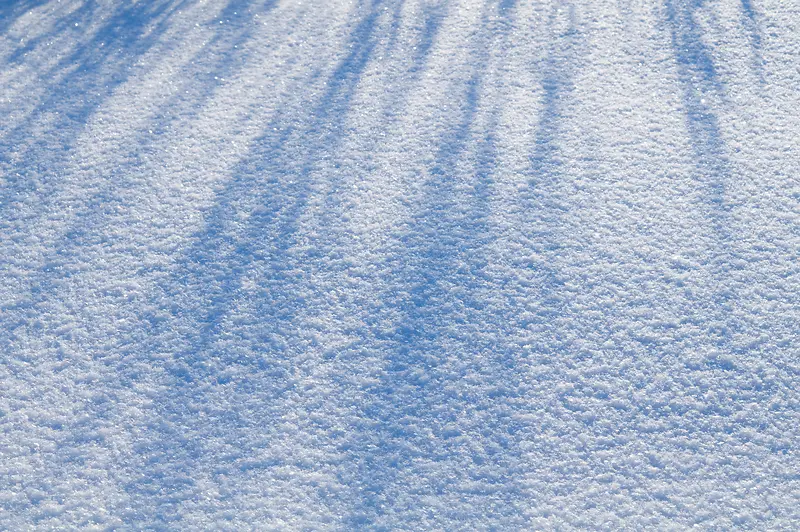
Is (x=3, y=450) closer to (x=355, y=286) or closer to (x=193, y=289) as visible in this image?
(x=193, y=289)

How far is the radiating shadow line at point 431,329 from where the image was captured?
6.62ft

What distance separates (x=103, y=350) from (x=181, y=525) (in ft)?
2.41

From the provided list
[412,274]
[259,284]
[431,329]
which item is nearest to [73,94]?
[259,284]

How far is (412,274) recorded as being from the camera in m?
2.51

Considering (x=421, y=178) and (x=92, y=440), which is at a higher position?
(x=421, y=178)

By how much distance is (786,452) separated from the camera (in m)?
1.93

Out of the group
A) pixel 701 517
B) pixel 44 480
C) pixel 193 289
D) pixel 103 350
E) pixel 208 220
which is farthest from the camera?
pixel 208 220

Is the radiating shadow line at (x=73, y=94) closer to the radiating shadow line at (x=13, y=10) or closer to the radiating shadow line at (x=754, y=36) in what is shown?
the radiating shadow line at (x=13, y=10)

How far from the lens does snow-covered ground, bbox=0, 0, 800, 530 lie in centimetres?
197

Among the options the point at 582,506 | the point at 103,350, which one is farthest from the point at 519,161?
the point at 103,350

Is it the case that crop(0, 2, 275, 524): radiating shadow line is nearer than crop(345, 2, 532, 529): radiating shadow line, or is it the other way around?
crop(345, 2, 532, 529): radiating shadow line

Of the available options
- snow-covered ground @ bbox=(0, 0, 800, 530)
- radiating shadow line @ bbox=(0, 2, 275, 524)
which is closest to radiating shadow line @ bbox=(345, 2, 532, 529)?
snow-covered ground @ bbox=(0, 0, 800, 530)

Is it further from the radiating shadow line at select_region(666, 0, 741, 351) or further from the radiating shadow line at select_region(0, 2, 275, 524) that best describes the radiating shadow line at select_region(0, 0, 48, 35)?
the radiating shadow line at select_region(666, 0, 741, 351)

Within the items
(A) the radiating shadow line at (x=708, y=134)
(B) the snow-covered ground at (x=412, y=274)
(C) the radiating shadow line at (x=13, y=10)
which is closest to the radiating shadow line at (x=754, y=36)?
(B) the snow-covered ground at (x=412, y=274)
